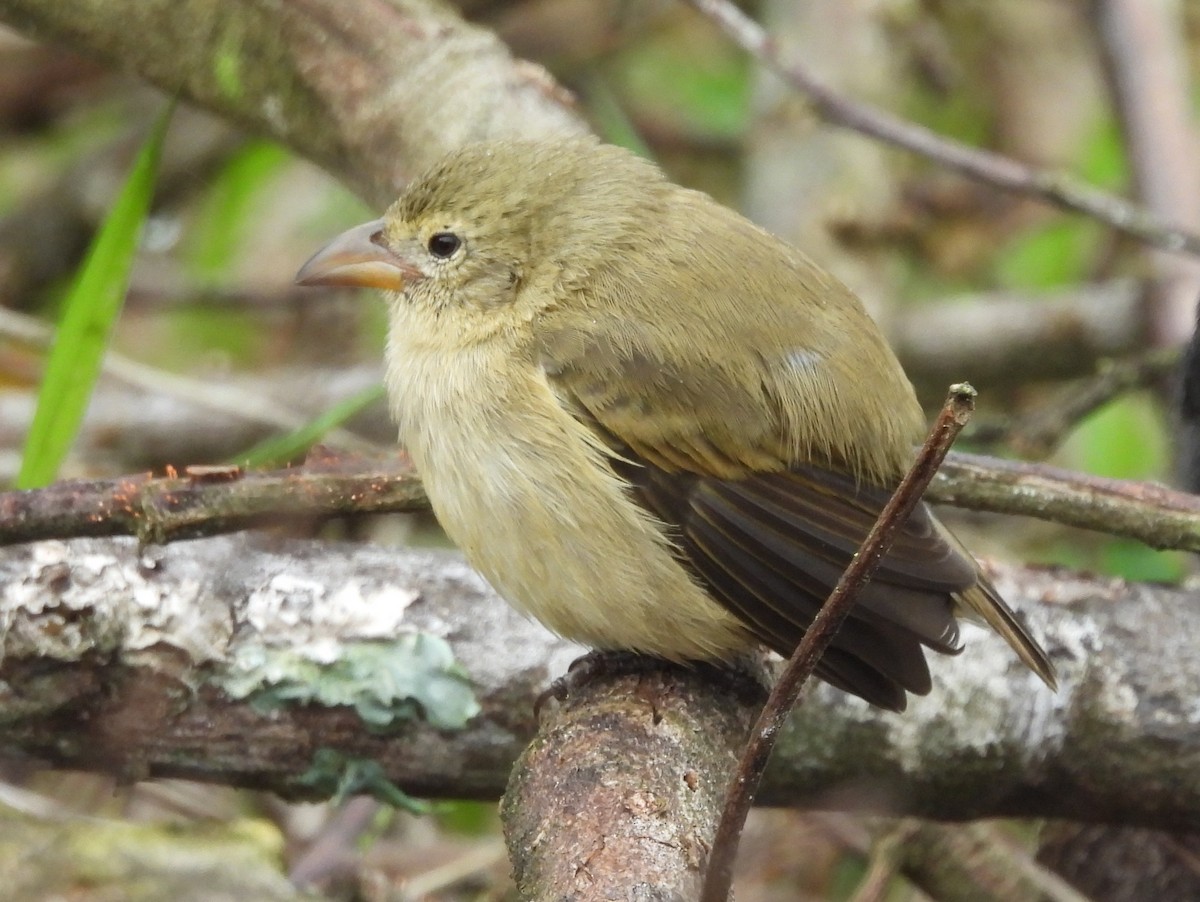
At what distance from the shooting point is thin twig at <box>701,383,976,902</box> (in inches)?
64.6

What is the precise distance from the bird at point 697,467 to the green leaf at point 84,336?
84 cm

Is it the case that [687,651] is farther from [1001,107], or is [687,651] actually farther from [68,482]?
[1001,107]

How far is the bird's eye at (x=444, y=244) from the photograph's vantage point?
10.5 ft

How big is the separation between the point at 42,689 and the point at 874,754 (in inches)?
58.1

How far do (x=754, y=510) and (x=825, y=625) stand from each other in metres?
0.96

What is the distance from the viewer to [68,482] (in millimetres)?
2508

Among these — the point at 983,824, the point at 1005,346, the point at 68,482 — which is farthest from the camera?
the point at 1005,346

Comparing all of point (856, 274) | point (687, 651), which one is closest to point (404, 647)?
point (687, 651)

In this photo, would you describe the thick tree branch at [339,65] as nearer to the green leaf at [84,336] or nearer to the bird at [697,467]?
the green leaf at [84,336]

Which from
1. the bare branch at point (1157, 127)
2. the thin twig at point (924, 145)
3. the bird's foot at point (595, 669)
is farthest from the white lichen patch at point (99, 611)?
the bare branch at point (1157, 127)

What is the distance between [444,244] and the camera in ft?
10.5

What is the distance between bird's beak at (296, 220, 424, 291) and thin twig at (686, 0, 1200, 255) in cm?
148

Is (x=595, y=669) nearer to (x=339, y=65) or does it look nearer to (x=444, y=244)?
(x=444, y=244)

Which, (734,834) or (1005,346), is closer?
(734,834)
